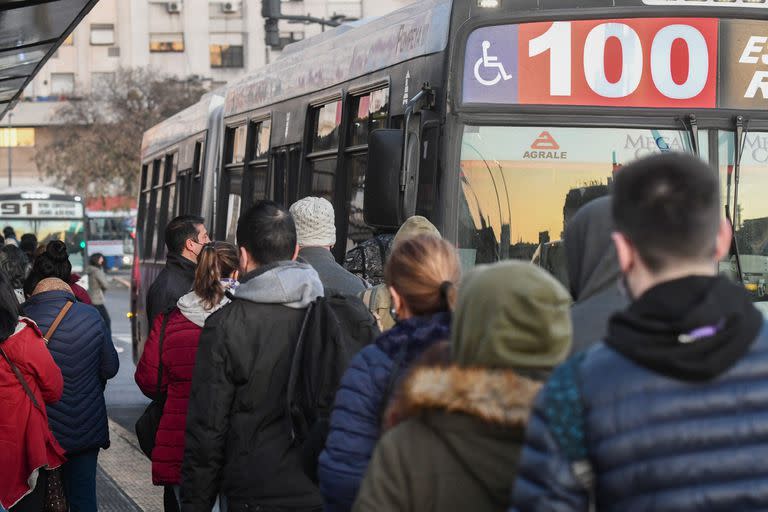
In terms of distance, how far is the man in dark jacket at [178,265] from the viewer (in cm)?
823

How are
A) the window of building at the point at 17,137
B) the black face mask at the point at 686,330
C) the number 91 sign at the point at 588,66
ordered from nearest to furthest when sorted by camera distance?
the black face mask at the point at 686,330
the number 91 sign at the point at 588,66
the window of building at the point at 17,137

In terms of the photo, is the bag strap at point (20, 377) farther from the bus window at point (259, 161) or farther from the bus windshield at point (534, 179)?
the bus window at point (259, 161)

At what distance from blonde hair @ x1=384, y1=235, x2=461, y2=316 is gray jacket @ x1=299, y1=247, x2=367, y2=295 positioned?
8.33 feet

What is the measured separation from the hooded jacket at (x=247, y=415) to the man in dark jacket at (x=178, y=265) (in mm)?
3356

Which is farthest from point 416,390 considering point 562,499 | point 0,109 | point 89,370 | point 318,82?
point 0,109

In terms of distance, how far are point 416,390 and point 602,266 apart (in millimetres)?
751

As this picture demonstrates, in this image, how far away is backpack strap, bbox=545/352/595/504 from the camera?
98.0 inches

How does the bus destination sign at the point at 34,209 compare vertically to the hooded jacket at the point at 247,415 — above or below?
below

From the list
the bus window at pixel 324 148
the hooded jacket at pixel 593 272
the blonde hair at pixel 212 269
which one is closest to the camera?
the hooded jacket at pixel 593 272

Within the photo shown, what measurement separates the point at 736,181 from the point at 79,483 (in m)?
3.72

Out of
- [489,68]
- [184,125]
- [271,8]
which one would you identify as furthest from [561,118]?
[271,8]

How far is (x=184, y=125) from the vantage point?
50.2 ft

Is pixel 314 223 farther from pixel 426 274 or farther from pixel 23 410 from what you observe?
pixel 426 274

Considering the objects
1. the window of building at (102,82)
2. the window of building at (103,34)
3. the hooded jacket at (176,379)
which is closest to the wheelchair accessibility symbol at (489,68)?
the hooded jacket at (176,379)
